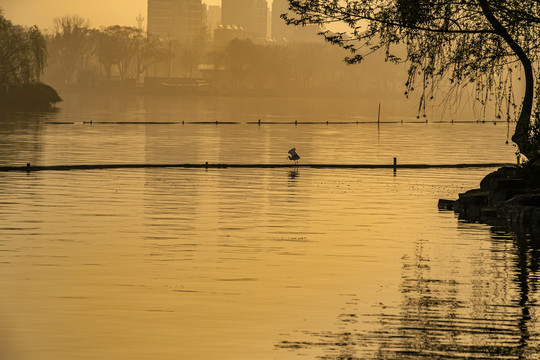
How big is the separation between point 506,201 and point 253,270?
15.6m

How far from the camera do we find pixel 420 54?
41031 mm

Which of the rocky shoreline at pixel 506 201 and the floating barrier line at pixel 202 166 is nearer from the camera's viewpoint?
the rocky shoreline at pixel 506 201

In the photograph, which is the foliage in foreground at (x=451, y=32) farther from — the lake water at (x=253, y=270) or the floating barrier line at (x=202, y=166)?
the floating barrier line at (x=202, y=166)

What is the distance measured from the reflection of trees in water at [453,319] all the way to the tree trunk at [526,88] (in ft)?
37.4

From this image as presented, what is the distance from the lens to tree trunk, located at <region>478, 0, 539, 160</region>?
130 ft

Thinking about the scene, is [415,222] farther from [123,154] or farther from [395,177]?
[123,154]

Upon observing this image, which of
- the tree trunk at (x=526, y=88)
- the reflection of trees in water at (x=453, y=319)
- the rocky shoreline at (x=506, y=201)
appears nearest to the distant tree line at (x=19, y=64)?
the rocky shoreline at (x=506, y=201)

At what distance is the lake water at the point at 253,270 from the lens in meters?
20.0

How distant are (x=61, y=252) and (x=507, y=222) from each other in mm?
15891

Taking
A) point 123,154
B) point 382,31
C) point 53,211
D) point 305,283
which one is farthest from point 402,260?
point 123,154

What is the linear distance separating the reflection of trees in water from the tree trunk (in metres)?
11.4

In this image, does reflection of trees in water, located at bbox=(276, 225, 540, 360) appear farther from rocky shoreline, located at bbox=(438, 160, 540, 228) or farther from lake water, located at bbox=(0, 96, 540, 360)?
rocky shoreline, located at bbox=(438, 160, 540, 228)

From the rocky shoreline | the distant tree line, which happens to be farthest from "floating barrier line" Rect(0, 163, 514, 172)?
the distant tree line

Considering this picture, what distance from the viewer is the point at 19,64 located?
554ft
